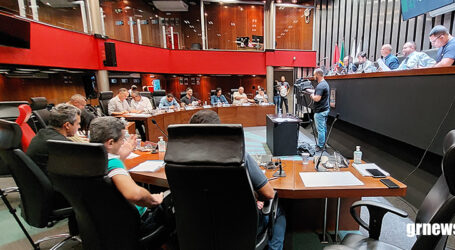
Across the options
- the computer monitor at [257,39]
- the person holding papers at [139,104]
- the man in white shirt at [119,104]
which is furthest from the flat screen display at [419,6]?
the computer monitor at [257,39]

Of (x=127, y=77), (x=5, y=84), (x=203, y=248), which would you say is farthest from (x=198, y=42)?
(x=203, y=248)

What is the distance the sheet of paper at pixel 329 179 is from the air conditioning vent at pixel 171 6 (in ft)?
34.6

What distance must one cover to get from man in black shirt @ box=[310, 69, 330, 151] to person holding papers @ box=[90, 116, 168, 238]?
Result: 3.91m

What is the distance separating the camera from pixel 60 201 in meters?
1.83

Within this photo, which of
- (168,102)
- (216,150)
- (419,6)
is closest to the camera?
(216,150)

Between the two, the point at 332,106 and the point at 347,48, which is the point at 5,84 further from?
the point at 347,48

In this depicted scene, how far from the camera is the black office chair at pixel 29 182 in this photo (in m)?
1.58

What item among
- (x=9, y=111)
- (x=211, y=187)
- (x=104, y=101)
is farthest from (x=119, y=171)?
(x=104, y=101)

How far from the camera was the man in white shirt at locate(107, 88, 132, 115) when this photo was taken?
508 cm

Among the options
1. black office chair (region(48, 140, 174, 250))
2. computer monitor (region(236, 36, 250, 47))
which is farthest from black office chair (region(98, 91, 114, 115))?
computer monitor (region(236, 36, 250, 47))

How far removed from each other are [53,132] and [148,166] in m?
0.83

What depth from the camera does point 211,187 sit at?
101cm

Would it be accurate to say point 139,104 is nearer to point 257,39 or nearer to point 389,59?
point 389,59

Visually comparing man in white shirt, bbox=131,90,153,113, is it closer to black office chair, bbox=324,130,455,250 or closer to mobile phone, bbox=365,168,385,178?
mobile phone, bbox=365,168,385,178
